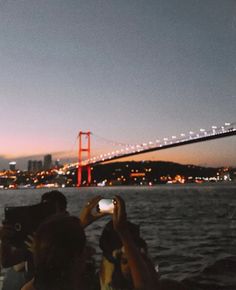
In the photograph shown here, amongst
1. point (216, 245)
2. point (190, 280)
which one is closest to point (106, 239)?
point (190, 280)

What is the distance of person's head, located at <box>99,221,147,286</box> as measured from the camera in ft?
5.30

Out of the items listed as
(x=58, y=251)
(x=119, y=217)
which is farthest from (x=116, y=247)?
(x=58, y=251)

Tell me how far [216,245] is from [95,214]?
10160mm

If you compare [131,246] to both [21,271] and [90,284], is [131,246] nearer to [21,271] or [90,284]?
[90,284]

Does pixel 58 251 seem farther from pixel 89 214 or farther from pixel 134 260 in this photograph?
pixel 89 214

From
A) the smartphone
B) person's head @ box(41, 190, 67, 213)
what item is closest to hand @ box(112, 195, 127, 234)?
the smartphone

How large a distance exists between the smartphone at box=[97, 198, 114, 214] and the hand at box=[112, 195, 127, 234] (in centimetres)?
11

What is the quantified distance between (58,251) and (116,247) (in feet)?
1.67

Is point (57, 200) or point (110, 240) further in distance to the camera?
point (57, 200)

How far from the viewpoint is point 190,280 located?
21.4 feet

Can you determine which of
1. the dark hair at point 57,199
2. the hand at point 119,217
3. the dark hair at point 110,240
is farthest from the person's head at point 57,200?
the hand at point 119,217

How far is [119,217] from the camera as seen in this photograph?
1323 mm

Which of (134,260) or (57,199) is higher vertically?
(57,199)

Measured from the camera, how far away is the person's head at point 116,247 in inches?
63.6
